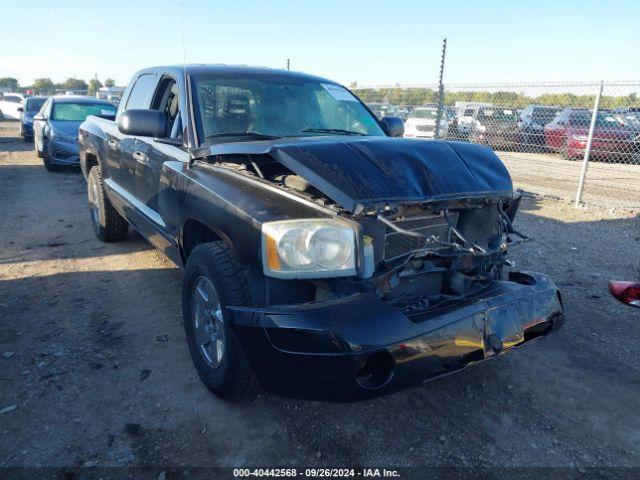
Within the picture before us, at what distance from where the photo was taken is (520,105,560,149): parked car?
10703 mm

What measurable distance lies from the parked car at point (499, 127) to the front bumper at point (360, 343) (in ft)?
32.4

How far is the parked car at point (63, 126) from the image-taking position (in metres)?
9.83

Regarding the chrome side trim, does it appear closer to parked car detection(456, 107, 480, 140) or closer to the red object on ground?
the red object on ground

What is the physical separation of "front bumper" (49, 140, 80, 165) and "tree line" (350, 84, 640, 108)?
21.8 feet

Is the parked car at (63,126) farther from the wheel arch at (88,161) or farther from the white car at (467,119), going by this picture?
the white car at (467,119)

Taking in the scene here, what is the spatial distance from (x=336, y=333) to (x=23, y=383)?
201cm

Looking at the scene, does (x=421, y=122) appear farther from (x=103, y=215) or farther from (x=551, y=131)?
(x=103, y=215)

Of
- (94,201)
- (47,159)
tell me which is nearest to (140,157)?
(94,201)

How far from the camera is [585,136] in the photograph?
1005 centimetres

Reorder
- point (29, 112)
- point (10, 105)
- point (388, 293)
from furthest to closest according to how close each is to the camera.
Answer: point (10, 105)
point (29, 112)
point (388, 293)

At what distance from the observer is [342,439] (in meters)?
2.38

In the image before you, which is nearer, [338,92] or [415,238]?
[415,238]

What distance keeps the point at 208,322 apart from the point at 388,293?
3.47ft

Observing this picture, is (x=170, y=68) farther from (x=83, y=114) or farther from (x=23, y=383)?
(x=83, y=114)
